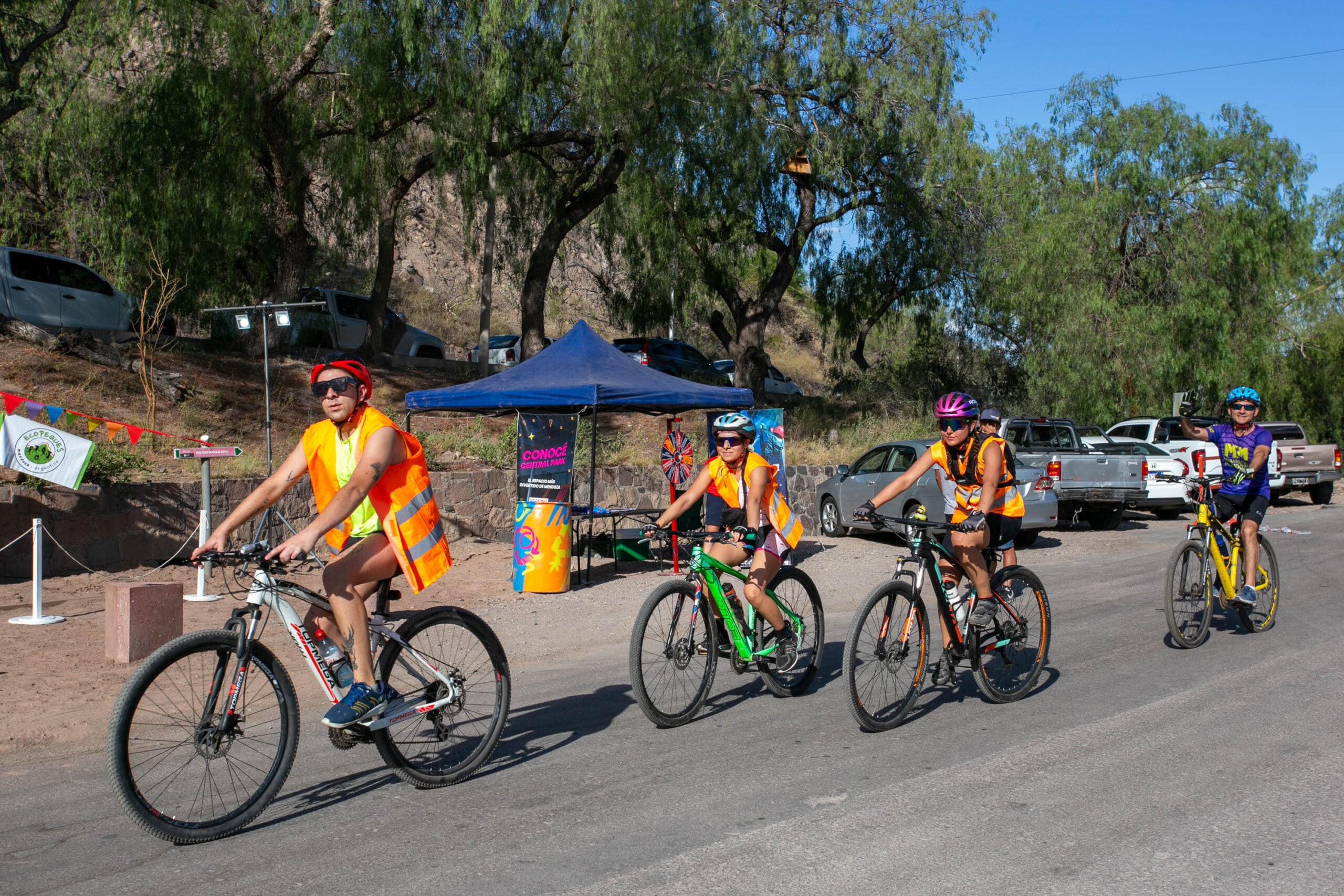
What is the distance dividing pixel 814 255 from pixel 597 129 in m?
9.83

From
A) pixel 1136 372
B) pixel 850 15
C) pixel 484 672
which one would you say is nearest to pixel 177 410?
pixel 484 672

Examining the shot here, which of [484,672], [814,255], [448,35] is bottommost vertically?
[484,672]

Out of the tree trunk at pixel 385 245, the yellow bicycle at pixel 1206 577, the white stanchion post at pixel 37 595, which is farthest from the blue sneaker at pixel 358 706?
the tree trunk at pixel 385 245

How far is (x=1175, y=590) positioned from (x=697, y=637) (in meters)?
4.08

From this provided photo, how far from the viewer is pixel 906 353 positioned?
112 feet

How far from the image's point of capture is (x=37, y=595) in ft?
29.6

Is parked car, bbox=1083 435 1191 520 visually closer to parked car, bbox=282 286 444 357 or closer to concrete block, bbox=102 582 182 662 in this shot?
parked car, bbox=282 286 444 357

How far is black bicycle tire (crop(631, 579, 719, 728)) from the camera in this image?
6035mm

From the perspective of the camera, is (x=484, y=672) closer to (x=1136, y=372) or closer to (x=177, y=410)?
(x=177, y=410)

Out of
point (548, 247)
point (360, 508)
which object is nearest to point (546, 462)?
point (360, 508)

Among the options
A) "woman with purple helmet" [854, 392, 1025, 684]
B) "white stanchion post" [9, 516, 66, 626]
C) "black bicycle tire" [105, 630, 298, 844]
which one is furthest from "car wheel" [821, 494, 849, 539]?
"black bicycle tire" [105, 630, 298, 844]

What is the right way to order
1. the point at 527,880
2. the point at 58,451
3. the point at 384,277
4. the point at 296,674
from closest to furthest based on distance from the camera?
the point at 527,880 < the point at 296,674 < the point at 58,451 < the point at 384,277

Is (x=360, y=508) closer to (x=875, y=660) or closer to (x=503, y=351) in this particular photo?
(x=875, y=660)

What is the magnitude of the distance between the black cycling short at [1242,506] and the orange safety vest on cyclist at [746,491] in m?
4.13
